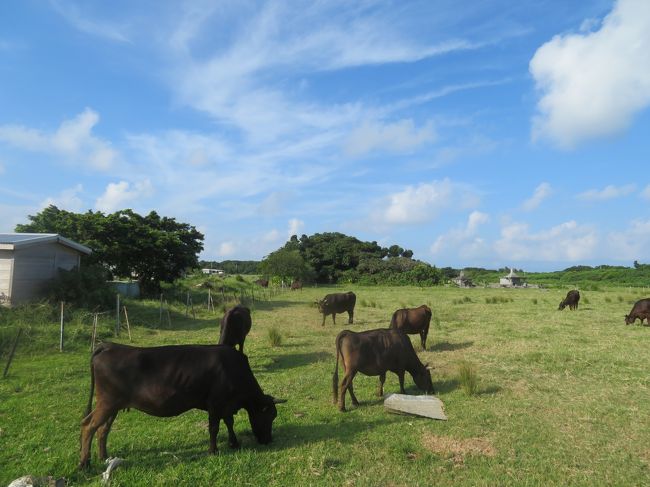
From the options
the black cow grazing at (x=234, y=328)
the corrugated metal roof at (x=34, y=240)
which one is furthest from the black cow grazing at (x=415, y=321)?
the corrugated metal roof at (x=34, y=240)

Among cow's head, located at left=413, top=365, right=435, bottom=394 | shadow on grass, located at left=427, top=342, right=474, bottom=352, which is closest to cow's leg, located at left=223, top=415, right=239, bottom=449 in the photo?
cow's head, located at left=413, top=365, right=435, bottom=394

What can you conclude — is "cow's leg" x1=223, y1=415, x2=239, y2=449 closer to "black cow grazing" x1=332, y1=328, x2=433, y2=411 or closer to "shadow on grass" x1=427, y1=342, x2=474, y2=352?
"black cow grazing" x1=332, y1=328, x2=433, y2=411

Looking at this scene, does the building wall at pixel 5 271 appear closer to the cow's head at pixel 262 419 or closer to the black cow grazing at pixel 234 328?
the black cow grazing at pixel 234 328

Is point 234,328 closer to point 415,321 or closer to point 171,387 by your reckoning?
point 415,321

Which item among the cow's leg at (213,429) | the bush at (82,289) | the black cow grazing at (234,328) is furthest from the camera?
the bush at (82,289)

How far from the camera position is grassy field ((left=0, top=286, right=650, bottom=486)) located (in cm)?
564

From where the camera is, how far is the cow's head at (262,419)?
6.48 meters

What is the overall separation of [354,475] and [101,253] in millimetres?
23427

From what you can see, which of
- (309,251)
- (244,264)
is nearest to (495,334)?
(309,251)

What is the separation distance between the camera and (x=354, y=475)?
18.4 feet

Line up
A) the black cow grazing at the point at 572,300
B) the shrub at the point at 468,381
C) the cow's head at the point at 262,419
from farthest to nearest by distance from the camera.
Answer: the black cow grazing at the point at 572,300, the shrub at the point at 468,381, the cow's head at the point at 262,419

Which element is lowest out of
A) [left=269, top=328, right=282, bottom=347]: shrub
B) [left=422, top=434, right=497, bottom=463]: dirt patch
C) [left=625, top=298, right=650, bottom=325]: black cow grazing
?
[left=422, top=434, right=497, bottom=463]: dirt patch

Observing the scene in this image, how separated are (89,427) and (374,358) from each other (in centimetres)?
498

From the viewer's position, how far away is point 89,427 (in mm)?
5668
